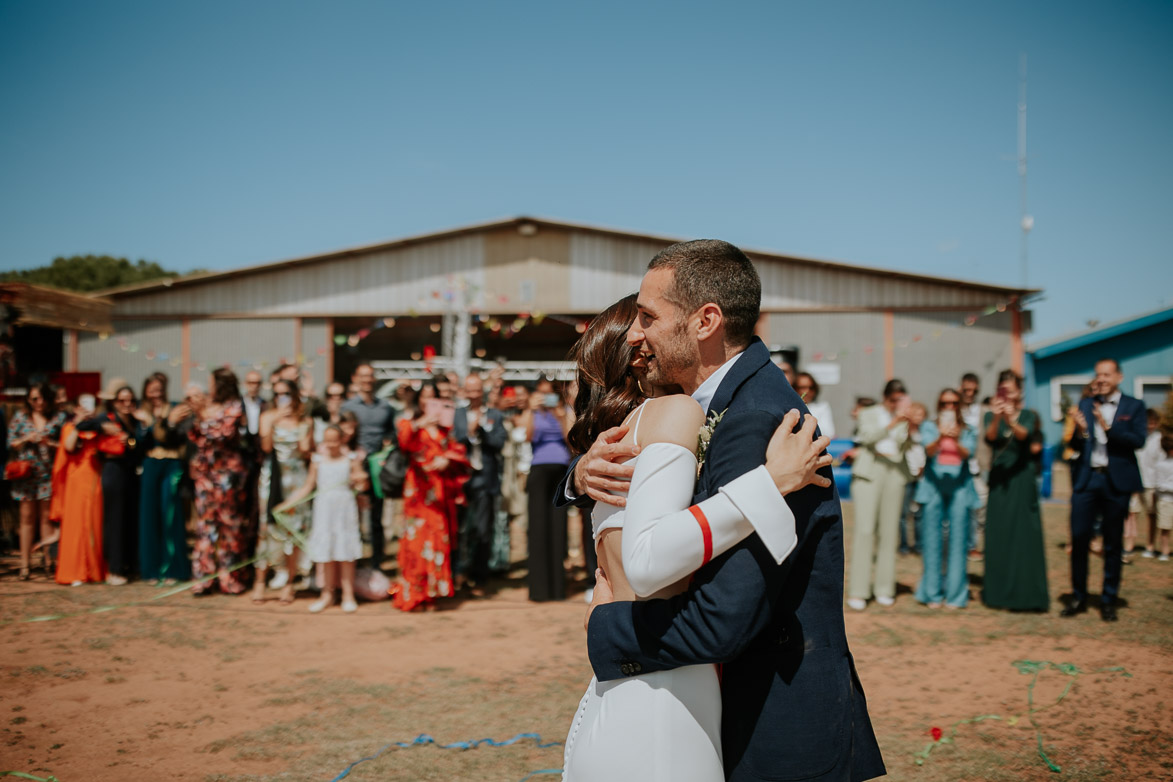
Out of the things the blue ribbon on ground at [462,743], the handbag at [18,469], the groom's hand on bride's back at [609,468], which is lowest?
the blue ribbon on ground at [462,743]

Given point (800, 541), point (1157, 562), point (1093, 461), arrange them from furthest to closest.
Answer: point (1157, 562), point (1093, 461), point (800, 541)

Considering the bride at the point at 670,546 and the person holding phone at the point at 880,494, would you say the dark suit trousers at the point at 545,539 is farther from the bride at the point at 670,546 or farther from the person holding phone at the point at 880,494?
A: the bride at the point at 670,546

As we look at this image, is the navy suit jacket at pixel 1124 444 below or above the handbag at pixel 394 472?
above

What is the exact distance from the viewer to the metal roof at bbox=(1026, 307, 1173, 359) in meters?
19.2

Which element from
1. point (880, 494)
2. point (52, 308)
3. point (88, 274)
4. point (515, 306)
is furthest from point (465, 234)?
point (88, 274)

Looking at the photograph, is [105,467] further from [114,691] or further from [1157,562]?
[1157,562]

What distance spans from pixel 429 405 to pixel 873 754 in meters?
5.91

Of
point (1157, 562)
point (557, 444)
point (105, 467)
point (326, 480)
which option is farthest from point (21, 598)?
point (1157, 562)

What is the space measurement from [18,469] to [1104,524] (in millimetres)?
10675

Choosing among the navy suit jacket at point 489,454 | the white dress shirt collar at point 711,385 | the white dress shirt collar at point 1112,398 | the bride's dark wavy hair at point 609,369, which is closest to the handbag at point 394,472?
the navy suit jacket at point 489,454

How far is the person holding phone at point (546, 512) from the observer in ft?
25.0

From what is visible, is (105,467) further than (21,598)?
Yes

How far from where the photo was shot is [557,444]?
7.82 metres

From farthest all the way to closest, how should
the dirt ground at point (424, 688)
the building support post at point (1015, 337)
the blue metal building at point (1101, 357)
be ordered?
the blue metal building at point (1101, 357) < the building support post at point (1015, 337) < the dirt ground at point (424, 688)
